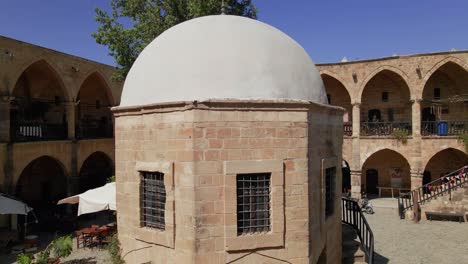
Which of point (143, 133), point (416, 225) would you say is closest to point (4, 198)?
point (143, 133)

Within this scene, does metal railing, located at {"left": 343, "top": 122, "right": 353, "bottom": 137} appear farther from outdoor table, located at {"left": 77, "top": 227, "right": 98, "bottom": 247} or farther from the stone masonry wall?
the stone masonry wall

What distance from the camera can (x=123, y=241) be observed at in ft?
21.6

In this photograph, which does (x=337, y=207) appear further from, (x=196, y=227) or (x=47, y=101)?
(x=47, y=101)

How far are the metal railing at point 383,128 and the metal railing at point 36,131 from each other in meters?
16.5

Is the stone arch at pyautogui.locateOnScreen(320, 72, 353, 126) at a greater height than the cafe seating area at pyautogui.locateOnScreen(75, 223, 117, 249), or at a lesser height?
greater

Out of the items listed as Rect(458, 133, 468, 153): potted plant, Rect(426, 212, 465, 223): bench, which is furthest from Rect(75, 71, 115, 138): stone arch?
Rect(458, 133, 468, 153): potted plant

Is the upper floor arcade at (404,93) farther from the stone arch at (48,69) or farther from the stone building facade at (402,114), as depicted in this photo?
the stone arch at (48,69)

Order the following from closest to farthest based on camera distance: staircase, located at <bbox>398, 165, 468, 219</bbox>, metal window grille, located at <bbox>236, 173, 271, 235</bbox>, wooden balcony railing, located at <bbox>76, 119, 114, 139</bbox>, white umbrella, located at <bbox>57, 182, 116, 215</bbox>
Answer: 1. metal window grille, located at <bbox>236, 173, 271, 235</bbox>
2. white umbrella, located at <bbox>57, 182, 116, 215</bbox>
3. staircase, located at <bbox>398, 165, 468, 219</bbox>
4. wooden balcony railing, located at <bbox>76, 119, 114, 139</bbox>

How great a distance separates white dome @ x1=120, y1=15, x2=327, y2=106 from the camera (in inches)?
222

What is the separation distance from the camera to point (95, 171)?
71.1 feet

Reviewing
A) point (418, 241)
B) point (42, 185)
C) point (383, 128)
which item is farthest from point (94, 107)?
point (418, 241)

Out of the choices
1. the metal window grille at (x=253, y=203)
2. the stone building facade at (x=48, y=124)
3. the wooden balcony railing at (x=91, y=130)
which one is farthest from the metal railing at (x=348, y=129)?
the metal window grille at (x=253, y=203)

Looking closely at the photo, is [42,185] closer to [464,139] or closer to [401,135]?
[401,135]

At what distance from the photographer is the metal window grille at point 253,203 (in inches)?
219
